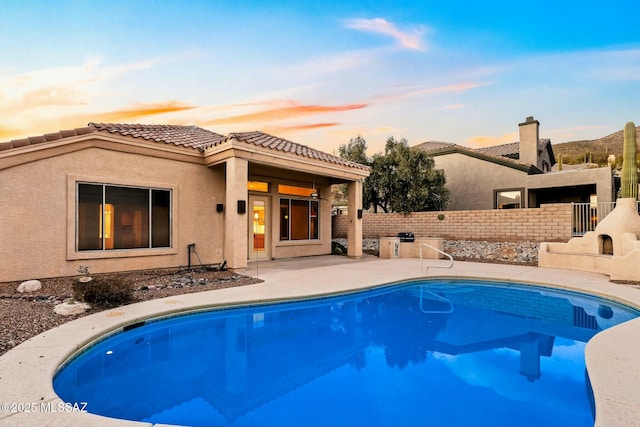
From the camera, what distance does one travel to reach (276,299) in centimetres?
666

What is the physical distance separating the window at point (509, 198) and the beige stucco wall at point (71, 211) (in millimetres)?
15720

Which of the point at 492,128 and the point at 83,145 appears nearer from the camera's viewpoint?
the point at 83,145

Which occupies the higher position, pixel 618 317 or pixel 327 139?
pixel 327 139

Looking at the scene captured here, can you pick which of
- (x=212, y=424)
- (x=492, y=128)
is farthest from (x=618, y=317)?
(x=492, y=128)

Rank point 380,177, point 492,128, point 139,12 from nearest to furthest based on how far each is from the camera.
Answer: point 139,12, point 380,177, point 492,128

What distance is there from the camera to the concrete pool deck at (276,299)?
2.54 m

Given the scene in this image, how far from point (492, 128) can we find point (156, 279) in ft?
66.5

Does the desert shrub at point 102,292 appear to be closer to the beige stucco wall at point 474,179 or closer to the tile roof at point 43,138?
the tile roof at point 43,138

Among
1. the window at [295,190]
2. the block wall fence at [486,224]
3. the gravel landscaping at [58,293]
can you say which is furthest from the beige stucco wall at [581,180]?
the gravel landscaping at [58,293]

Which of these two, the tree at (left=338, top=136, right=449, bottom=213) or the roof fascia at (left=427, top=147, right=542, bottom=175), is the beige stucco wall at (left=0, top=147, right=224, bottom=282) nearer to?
the tree at (left=338, top=136, right=449, bottom=213)

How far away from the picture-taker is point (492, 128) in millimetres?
19672

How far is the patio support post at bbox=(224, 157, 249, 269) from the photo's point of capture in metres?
9.27

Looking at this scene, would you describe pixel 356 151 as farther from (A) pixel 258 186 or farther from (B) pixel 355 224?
(A) pixel 258 186

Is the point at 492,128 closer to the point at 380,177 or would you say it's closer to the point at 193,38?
the point at 380,177
